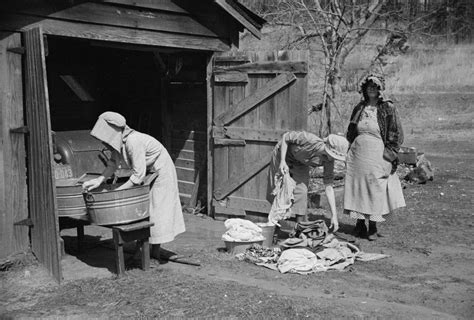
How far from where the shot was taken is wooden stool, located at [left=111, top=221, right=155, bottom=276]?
6066 mm

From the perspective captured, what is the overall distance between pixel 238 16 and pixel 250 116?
1.56m

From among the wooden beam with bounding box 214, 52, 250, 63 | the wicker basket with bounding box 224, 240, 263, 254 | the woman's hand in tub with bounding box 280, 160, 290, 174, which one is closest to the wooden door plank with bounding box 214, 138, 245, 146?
the wooden beam with bounding box 214, 52, 250, 63

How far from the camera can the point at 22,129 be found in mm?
6730

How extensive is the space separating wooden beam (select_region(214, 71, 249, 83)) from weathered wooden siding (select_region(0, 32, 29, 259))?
127 inches

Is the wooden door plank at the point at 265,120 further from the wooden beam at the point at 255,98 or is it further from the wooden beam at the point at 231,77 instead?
the wooden beam at the point at 231,77

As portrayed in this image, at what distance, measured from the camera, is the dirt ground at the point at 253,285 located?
5.23 meters

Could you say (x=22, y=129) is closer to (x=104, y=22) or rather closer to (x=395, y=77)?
(x=104, y=22)

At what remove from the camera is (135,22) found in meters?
8.16

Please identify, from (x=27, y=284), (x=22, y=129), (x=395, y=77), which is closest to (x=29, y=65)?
(x=22, y=129)

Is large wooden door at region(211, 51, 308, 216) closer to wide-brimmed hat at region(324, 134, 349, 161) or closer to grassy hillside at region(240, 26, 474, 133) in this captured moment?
wide-brimmed hat at region(324, 134, 349, 161)

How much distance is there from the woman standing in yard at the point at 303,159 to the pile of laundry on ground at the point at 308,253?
54 centimetres

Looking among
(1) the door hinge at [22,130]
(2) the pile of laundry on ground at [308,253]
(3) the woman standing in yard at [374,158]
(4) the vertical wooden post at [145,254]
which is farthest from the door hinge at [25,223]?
(3) the woman standing in yard at [374,158]

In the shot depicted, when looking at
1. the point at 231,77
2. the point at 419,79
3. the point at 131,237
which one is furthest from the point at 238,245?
the point at 419,79

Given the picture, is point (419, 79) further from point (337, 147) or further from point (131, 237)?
point (131, 237)
